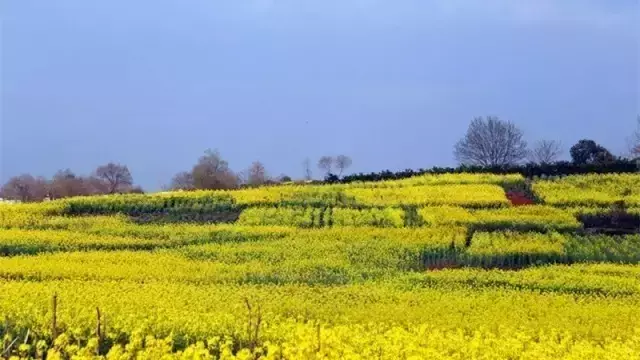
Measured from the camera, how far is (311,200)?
120ft

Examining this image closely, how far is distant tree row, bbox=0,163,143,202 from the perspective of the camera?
72750mm

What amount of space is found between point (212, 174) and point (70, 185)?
15001 millimetres

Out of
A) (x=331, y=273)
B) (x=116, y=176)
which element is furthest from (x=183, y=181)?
(x=331, y=273)

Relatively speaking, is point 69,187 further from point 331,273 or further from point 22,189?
point 331,273

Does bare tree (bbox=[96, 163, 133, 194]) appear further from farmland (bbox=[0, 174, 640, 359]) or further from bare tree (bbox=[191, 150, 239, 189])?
farmland (bbox=[0, 174, 640, 359])

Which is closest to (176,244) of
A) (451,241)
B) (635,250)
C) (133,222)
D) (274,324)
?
(133,222)

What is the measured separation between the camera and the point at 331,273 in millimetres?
21938

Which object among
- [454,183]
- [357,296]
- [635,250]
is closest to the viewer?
[357,296]

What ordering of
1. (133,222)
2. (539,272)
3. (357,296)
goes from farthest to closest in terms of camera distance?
(133,222) < (539,272) < (357,296)

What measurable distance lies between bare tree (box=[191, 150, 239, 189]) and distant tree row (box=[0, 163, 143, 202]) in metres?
8.30

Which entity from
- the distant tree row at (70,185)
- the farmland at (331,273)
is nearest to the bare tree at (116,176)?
the distant tree row at (70,185)

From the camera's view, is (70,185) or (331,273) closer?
(331,273)

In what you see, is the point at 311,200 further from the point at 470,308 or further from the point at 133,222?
the point at 470,308

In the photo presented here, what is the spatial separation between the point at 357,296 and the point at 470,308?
2.31 meters
